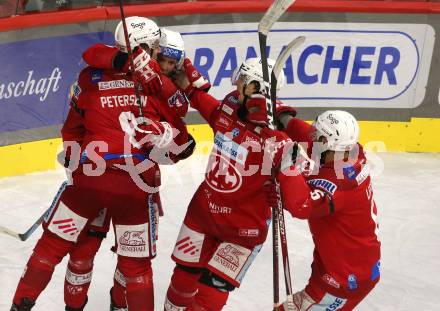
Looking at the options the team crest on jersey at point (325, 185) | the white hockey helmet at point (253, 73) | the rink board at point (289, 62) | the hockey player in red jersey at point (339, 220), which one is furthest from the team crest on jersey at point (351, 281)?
the rink board at point (289, 62)

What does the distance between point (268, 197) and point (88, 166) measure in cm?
93

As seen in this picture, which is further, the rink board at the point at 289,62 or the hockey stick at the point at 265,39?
the rink board at the point at 289,62

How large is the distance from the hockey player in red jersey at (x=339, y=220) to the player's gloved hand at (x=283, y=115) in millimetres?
331

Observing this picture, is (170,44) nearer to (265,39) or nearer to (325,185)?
(265,39)

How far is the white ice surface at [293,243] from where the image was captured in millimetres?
5418

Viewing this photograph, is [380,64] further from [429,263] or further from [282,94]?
[429,263]

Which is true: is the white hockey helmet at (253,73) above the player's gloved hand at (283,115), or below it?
above

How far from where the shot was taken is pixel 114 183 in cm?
445

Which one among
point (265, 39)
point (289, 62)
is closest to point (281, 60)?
point (265, 39)

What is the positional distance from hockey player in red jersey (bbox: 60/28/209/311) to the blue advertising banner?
2457 millimetres

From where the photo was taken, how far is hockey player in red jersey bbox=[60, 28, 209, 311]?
446 centimetres

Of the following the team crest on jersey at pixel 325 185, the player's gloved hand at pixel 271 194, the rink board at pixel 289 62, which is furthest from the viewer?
the rink board at pixel 289 62

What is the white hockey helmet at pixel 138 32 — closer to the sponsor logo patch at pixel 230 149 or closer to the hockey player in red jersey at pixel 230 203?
the hockey player in red jersey at pixel 230 203

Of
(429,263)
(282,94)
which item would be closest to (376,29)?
(282,94)
